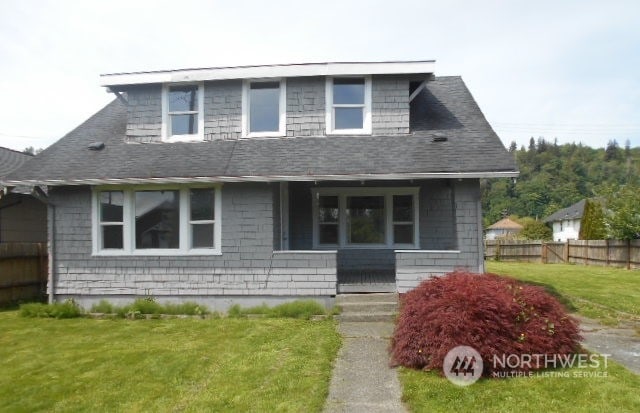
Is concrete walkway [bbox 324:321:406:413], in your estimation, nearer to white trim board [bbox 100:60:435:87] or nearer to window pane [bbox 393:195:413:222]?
window pane [bbox 393:195:413:222]

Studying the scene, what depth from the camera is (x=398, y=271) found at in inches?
355

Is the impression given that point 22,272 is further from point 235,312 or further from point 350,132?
point 350,132

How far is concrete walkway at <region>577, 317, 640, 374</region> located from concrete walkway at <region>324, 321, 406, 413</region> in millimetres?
3183

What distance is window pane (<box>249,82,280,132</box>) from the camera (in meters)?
10.9

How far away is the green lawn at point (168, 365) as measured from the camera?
4.93m

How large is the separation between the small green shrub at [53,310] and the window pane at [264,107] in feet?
19.3

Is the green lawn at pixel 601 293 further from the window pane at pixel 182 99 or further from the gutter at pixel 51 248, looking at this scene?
the gutter at pixel 51 248

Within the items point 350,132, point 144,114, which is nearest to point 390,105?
point 350,132

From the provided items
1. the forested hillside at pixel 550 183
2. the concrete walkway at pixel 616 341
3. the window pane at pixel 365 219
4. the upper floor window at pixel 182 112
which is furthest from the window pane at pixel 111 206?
the forested hillside at pixel 550 183

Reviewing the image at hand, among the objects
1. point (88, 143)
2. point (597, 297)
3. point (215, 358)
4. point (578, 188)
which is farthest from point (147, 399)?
point (578, 188)

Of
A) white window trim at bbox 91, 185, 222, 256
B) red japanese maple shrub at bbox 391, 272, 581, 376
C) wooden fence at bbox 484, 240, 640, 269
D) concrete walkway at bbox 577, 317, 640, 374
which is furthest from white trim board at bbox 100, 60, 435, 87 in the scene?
wooden fence at bbox 484, 240, 640, 269

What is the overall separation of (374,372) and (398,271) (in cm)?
354

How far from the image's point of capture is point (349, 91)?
1080cm

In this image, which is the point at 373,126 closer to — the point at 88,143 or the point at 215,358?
the point at 215,358
